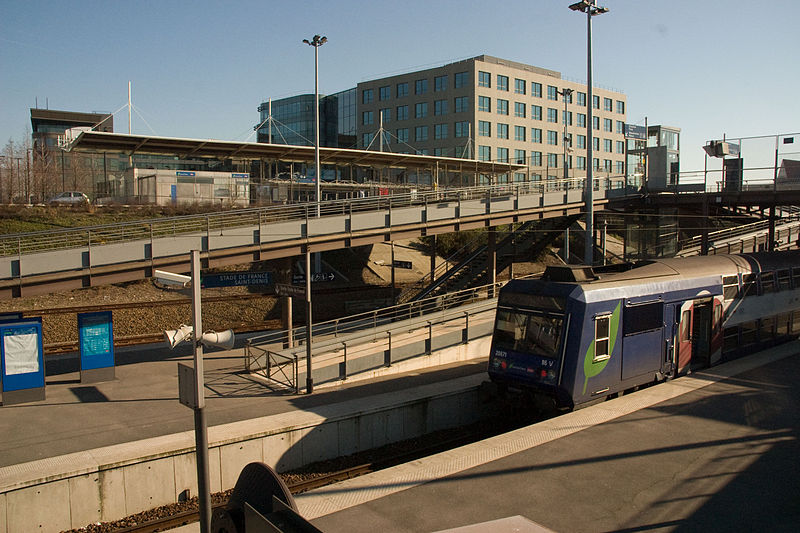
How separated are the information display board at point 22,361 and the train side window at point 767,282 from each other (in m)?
19.7

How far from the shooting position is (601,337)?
12477 millimetres

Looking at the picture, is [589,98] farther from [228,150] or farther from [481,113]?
[481,113]

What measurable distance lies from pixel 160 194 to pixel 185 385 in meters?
32.3

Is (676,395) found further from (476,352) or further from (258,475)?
(258,475)

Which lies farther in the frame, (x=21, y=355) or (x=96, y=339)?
(x=96, y=339)

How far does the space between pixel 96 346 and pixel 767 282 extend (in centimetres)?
1952

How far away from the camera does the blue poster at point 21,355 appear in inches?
547

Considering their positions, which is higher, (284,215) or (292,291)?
(284,215)

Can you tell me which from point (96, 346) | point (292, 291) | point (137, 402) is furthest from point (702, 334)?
point (96, 346)

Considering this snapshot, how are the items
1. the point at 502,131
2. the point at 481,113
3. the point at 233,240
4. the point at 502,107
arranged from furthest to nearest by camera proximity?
1. the point at 502,131
2. the point at 502,107
3. the point at 481,113
4. the point at 233,240

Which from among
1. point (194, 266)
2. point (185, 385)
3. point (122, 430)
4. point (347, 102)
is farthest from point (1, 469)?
point (347, 102)

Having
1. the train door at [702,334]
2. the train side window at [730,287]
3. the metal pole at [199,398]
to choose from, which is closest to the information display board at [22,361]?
the metal pole at [199,398]

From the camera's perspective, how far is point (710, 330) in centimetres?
1557

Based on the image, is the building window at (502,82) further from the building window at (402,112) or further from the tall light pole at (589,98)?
the tall light pole at (589,98)
